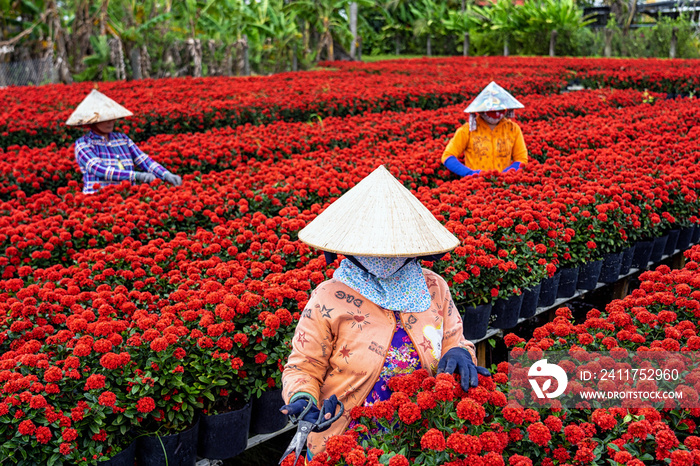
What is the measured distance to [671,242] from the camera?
5.39 meters

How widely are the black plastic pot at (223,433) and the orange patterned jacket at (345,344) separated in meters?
0.99

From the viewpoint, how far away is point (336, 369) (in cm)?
205

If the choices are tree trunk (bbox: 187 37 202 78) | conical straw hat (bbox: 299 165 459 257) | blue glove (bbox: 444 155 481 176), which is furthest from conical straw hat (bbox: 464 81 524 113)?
tree trunk (bbox: 187 37 202 78)

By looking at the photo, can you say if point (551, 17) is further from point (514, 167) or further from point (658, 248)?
point (658, 248)

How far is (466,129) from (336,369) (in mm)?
4083

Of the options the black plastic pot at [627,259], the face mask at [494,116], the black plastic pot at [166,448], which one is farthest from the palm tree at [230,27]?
the black plastic pot at [166,448]

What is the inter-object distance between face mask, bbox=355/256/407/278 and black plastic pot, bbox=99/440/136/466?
4.99 feet

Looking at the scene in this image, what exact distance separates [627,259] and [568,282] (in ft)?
2.74

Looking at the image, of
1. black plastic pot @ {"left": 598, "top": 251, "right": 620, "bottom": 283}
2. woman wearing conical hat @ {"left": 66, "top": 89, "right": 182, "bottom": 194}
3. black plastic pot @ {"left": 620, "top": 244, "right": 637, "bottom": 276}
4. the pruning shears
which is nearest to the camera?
the pruning shears

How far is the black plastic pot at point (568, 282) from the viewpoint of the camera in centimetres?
447

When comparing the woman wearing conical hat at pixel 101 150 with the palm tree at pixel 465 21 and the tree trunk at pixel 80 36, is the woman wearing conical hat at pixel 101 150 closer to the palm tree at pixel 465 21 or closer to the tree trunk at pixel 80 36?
the tree trunk at pixel 80 36

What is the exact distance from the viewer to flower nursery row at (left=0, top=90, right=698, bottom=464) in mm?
2498

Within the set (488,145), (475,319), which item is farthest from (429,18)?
(475,319)

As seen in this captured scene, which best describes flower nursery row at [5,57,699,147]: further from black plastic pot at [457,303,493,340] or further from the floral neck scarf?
the floral neck scarf
